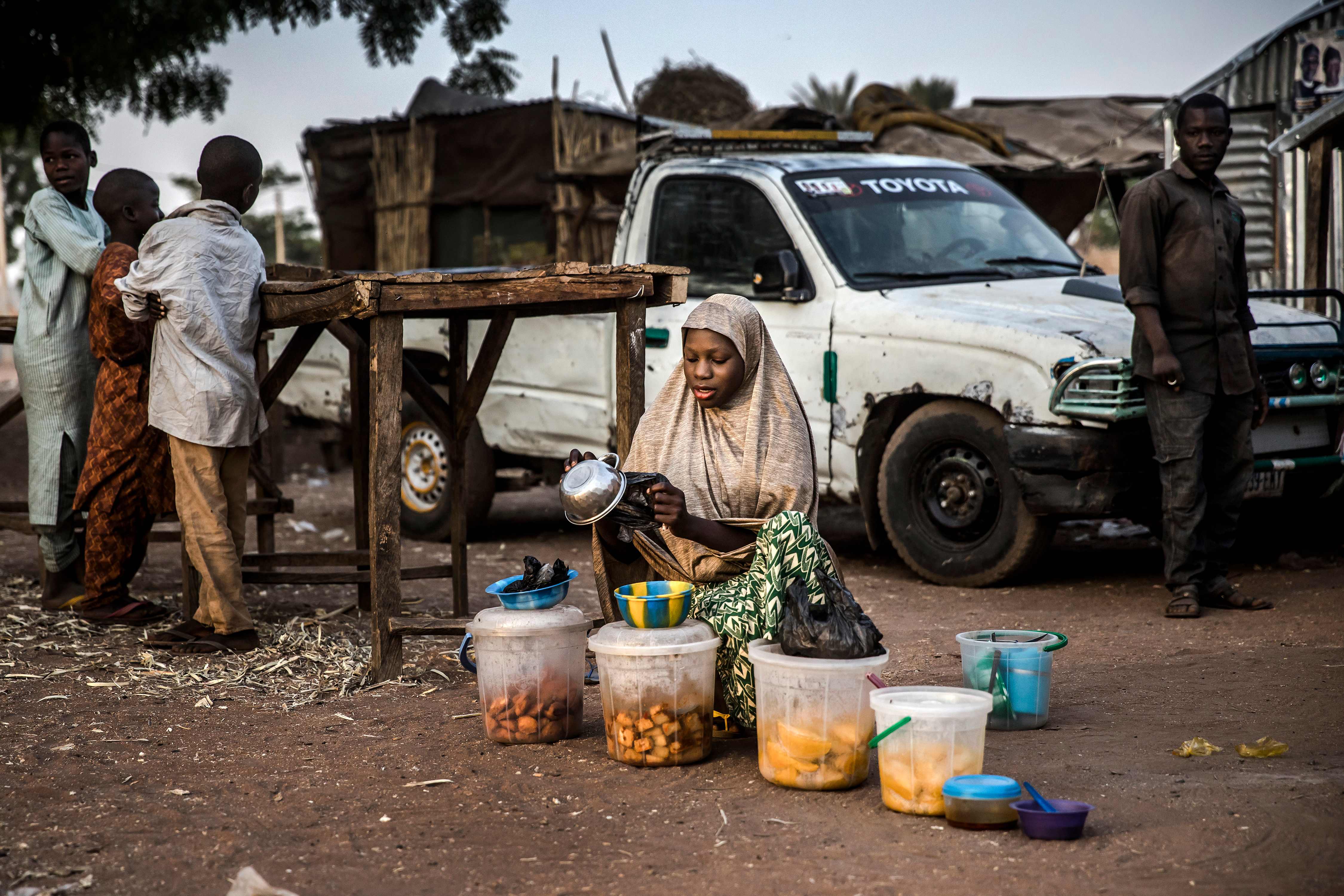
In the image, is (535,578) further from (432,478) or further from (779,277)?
(432,478)

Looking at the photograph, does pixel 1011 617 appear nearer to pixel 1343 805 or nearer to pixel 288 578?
pixel 1343 805

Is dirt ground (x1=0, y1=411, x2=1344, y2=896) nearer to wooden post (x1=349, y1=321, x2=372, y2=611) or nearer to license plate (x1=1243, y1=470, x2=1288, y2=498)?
wooden post (x1=349, y1=321, x2=372, y2=611)

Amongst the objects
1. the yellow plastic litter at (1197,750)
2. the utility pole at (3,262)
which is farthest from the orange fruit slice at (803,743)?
the utility pole at (3,262)

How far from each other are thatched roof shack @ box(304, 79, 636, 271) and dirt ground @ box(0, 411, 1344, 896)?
25.6 feet

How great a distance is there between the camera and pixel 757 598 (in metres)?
3.48

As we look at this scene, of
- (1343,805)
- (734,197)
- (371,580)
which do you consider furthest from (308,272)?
(1343,805)

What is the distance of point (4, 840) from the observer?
2.92 metres

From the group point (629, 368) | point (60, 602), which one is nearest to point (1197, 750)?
point (629, 368)

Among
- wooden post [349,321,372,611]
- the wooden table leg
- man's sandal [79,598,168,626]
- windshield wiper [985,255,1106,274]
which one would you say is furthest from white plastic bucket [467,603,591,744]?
windshield wiper [985,255,1106,274]

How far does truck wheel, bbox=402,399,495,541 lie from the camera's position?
7.77 meters

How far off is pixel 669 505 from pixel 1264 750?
1696 millimetres

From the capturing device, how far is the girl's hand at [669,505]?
3.44m

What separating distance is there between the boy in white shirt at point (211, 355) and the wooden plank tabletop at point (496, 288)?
509 mm

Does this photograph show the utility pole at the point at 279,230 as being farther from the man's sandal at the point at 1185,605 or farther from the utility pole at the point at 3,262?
the man's sandal at the point at 1185,605
